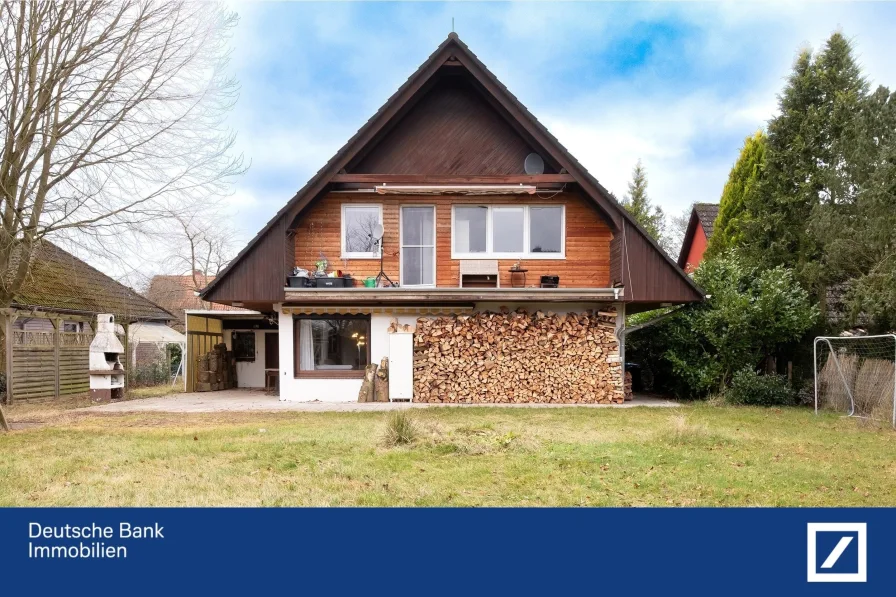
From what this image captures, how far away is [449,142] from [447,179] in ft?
4.20

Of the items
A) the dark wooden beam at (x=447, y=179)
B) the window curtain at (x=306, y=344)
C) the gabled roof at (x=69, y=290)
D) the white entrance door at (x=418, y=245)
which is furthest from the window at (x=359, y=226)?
the gabled roof at (x=69, y=290)

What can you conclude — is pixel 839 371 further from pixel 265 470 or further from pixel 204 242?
pixel 204 242

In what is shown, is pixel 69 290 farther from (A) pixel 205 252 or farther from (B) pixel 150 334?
(A) pixel 205 252

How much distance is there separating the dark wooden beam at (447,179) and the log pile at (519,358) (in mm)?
3225

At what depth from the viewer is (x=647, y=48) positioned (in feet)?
39.1

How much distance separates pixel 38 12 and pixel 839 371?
19136mm

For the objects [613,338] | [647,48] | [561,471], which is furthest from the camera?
[613,338]

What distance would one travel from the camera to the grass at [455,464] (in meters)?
5.49

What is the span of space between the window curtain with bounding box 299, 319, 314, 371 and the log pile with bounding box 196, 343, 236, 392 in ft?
17.4

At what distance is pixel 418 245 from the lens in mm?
14812

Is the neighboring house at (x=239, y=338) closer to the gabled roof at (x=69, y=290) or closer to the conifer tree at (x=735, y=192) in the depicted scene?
the gabled roof at (x=69, y=290)

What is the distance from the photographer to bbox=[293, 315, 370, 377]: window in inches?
574

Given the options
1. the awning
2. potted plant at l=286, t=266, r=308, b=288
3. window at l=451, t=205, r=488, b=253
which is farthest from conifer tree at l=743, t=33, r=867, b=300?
the awning
